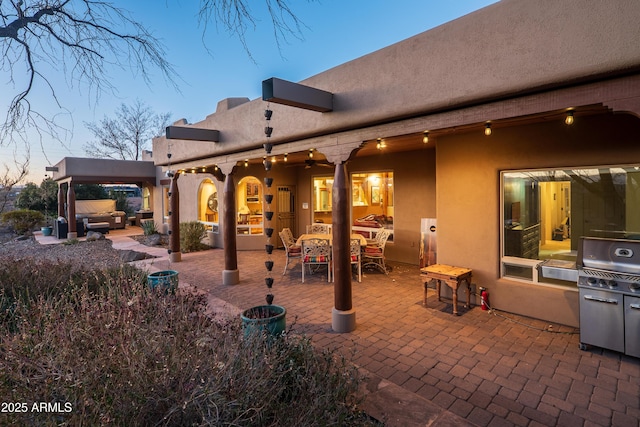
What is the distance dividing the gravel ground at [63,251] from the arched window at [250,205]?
4.23 metres

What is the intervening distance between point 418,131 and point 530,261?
10.1ft

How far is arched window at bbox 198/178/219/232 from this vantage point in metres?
14.3

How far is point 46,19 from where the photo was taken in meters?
3.62

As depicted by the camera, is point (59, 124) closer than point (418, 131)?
Yes

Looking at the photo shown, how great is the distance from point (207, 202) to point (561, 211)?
41.9 feet

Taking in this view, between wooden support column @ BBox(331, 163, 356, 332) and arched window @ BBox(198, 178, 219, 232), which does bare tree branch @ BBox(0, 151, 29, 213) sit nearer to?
wooden support column @ BBox(331, 163, 356, 332)

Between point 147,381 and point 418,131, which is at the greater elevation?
point 418,131

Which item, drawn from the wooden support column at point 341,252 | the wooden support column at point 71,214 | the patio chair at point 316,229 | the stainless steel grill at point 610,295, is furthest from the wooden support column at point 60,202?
the stainless steel grill at point 610,295

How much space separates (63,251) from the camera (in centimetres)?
1259

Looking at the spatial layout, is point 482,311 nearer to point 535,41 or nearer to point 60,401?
point 535,41

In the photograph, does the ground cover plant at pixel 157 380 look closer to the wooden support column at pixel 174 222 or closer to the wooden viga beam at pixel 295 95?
the wooden viga beam at pixel 295 95

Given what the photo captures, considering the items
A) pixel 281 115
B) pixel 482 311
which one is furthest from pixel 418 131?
pixel 482 311

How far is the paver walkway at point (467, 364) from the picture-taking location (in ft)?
9.92

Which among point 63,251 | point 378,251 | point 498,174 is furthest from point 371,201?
point 63,251
